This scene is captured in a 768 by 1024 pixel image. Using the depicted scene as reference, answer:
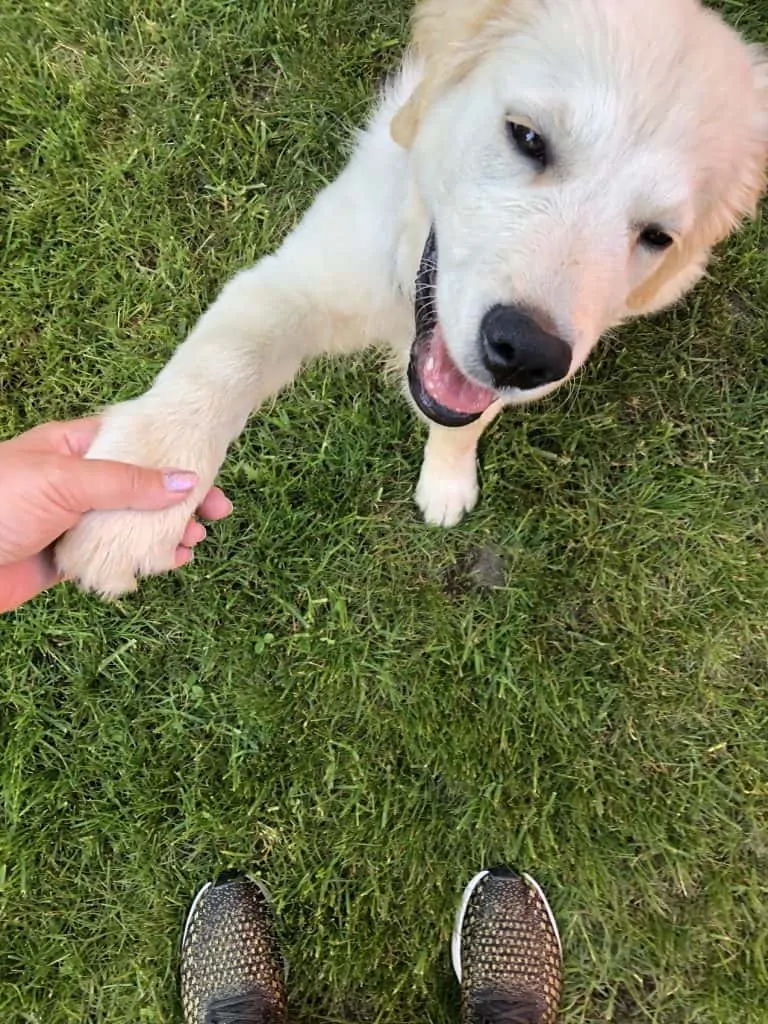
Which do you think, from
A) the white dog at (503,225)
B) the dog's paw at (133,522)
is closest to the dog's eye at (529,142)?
the white dog at (503,225)

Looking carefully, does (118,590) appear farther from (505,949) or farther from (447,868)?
(505,949)

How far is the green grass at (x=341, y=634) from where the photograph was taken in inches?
116

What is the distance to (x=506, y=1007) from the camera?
9.18 ft

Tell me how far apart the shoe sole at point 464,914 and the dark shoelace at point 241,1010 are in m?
0.63

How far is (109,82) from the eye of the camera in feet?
10.6

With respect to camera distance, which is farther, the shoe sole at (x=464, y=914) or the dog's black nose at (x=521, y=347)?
the shoe sole at (x=464, y=914)

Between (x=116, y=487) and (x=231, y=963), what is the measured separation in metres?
1.86

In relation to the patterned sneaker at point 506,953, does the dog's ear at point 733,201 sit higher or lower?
higher

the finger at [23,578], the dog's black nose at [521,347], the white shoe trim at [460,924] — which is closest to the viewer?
the dog's black nose at [521,347]

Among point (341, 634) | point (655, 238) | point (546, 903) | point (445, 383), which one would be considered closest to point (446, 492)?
point (341, 634)

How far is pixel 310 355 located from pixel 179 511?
777 millimetres

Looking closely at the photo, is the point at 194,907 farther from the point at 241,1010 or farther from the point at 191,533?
the point at 191,533

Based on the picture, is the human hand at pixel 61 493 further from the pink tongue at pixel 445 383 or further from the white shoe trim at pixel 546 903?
the white shoe trim at pixel 546 903

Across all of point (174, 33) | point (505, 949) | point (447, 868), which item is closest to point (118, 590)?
point (447, 868)
